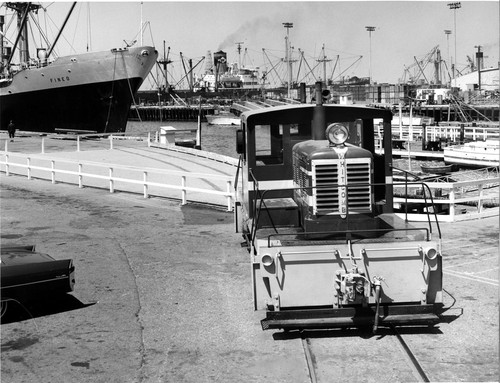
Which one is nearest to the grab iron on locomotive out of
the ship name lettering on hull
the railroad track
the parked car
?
the railroad track

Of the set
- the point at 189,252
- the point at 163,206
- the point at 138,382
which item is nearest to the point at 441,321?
the point at 138,382

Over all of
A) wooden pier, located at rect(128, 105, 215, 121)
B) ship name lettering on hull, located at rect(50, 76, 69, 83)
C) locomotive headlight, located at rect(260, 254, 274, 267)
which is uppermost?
ship name lettering on hull, located at rect(50, 76, 69, 83)

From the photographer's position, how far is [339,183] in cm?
864

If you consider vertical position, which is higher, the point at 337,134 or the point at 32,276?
the point at 337,134

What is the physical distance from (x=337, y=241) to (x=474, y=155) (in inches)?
1578

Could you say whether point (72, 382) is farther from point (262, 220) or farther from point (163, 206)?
point (163, 206)

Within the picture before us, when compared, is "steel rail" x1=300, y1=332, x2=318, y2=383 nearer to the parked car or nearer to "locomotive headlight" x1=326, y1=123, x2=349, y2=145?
"locomotive headlight" x1=326, y1=123, x2=349, y2=145

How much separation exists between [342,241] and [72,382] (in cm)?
368

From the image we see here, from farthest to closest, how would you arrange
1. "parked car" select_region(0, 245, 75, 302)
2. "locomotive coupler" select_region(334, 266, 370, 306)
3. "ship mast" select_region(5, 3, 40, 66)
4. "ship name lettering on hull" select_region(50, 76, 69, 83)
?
"ship mast" select_region(5, 3, 40, 66) → "ship name lettering on hull" select_region(50, 76, 69, 83) → "parked car" select_region(0, 245, 75, 302) → "locomotive coupler" select_region(334, 266, 370, 306)

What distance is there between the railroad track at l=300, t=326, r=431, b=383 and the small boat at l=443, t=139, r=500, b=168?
38474mm

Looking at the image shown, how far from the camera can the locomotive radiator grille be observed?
340 inches

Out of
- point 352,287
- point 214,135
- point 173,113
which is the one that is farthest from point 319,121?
point 173,113

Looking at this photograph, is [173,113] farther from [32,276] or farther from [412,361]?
[412,361]

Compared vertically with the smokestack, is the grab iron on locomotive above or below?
below
